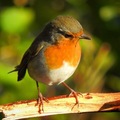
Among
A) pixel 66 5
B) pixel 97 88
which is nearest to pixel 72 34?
pixel 97 88

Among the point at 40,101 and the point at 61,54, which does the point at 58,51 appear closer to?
the point at 61,54

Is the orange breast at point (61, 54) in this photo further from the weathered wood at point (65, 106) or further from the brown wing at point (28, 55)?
the weathered wood at point (65, 106)

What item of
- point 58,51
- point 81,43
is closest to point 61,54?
point 58,51

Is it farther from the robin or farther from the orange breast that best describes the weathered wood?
the orange breast

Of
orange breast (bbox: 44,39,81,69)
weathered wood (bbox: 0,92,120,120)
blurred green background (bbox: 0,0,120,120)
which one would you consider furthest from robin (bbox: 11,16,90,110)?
blurred green background (bbox: 0,0,120,120)

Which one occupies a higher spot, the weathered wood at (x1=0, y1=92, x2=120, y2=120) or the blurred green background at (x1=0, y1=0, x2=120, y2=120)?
the blurred green background at (x1=0, y1=0, x2=120, y2=120)

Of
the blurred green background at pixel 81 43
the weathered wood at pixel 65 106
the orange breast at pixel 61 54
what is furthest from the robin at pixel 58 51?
the blurred green background at pixel 81 43
